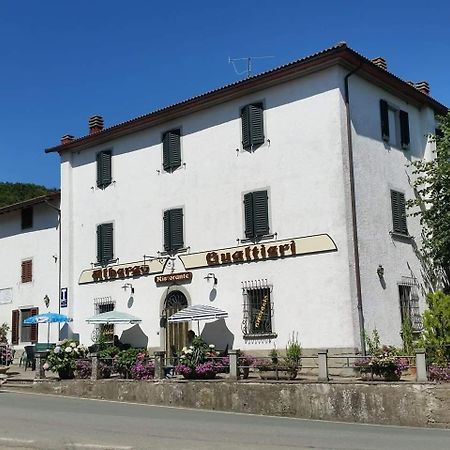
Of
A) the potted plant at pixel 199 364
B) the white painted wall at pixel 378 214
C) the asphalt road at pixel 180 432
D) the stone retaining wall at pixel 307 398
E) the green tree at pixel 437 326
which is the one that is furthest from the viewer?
the white painted wall at pixel 378 214

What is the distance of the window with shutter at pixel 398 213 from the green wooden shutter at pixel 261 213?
3972 millimetres

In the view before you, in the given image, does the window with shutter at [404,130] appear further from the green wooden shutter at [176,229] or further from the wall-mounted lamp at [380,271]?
the green wooden shutter at [176,229]

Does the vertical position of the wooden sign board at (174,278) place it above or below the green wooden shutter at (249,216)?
below

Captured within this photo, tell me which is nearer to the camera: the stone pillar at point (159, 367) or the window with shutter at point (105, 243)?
the stone pillar at point (159, 367)

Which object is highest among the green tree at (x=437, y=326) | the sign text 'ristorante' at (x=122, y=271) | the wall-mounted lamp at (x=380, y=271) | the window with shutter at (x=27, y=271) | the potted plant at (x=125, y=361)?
the window with shutter at (x=27, y=271)

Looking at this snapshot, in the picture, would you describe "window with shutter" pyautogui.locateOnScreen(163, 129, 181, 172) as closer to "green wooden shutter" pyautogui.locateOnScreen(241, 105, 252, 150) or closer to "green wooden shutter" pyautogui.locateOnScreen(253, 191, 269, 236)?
"green wooden shutter" pyautogui.locateOnScreen(241, 105, 252, 150)

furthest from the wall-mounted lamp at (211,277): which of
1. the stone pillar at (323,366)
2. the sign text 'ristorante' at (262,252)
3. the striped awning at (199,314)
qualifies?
the stone pillar at (323,366)

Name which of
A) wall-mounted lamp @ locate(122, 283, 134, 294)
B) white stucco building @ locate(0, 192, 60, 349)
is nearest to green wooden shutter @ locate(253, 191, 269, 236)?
wall-mounted lamp @ locate(122, 283, 134, 294)

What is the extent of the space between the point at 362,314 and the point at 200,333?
18.8ft

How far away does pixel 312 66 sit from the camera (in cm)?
1922

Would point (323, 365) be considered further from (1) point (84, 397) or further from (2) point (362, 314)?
(1) point (84, 397)

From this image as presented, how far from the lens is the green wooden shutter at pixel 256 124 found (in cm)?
2033

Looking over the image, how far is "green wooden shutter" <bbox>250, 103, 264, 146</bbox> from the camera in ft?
66.7

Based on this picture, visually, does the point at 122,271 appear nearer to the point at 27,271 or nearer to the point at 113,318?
the point at 113,318
